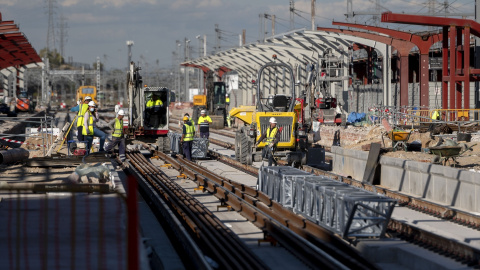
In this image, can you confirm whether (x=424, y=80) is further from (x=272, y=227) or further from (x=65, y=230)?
(x=65, y=230)

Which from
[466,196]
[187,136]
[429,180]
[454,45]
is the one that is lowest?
[466,196]

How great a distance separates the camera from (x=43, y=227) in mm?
9219

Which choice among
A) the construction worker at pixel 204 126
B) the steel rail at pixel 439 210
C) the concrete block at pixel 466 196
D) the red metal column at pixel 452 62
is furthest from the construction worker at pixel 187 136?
the red metal column at pixel 452 62

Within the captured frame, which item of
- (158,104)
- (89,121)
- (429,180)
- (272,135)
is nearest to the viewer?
(429,180)

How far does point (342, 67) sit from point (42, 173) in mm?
27382

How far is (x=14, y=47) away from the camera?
1642 inches

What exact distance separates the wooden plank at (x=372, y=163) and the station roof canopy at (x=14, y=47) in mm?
16239

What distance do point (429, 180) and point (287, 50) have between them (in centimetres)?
2996

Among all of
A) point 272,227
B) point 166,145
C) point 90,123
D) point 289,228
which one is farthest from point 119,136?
point 272,227

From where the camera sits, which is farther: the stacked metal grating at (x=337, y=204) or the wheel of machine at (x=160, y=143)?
the wheel of machine at (x=160, y=143)

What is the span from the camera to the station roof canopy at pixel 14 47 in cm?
3115

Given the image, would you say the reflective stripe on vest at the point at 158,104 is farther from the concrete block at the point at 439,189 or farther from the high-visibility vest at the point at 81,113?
the concrete block at the point at 439,189

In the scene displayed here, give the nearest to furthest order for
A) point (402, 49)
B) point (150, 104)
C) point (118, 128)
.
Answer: point (118, 128), point (150, 104), point (402, 49)

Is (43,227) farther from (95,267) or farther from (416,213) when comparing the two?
(416,213)
